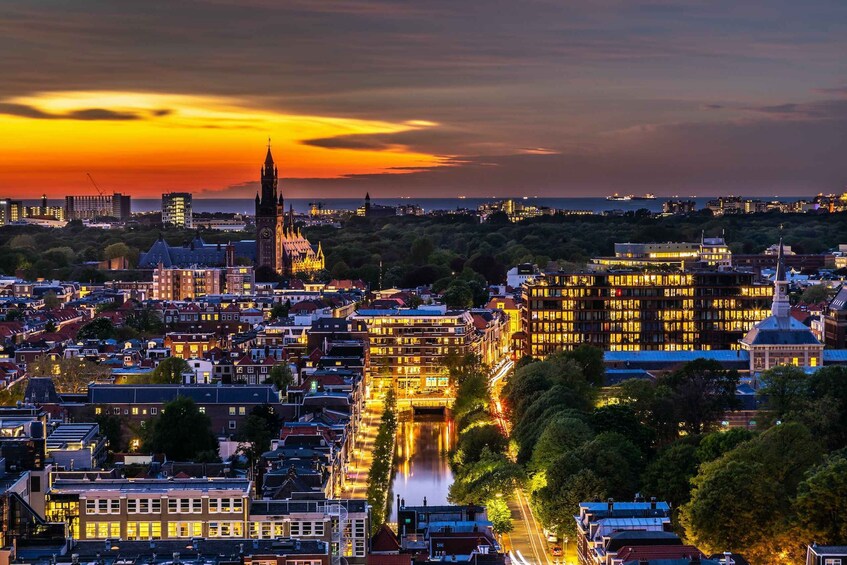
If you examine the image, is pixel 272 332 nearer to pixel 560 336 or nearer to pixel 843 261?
pixel 560 336

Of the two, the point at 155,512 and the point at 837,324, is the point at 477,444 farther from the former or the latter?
the point at 837,324

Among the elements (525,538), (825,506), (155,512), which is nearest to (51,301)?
(525,538)

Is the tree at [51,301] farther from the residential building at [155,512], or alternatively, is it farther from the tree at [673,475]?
the tree at [673,475]

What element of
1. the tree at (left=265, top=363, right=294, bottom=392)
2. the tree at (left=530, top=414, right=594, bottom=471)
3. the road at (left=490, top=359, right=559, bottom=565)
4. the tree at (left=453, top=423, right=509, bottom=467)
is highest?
the tree at (left=265, top=363, right=294, bottom=392)

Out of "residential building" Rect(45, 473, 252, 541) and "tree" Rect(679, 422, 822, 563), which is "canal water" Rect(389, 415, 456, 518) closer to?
"residential building" Rect(45, 473, 252, 541)

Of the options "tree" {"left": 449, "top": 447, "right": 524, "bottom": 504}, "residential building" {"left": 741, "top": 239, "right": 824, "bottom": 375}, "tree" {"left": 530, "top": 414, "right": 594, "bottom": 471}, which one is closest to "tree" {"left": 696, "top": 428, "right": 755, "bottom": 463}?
"tree" {"left": 530, "top": 414, "right": 594, "bottom": 471}
